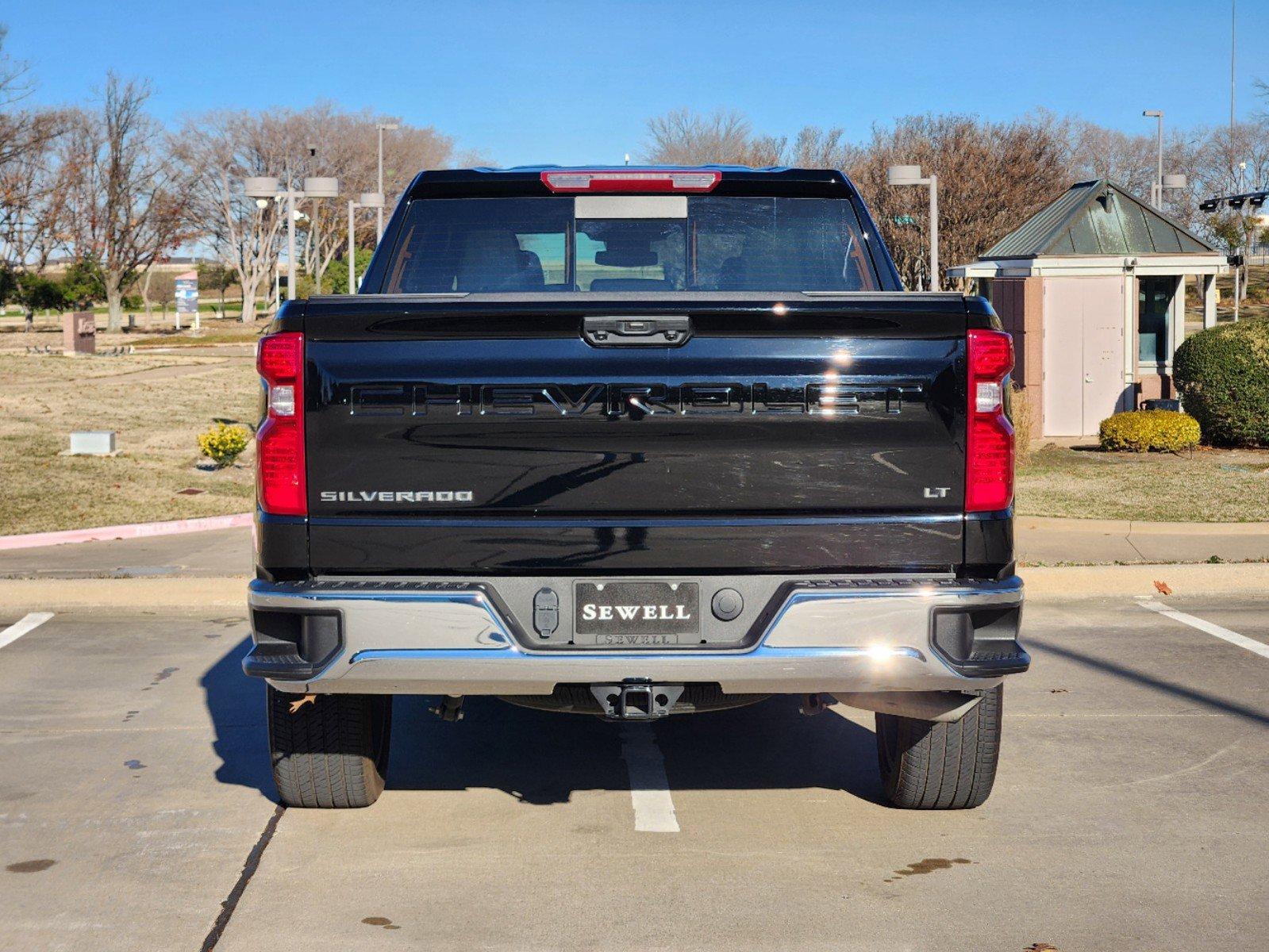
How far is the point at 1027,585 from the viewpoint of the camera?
32.4ft

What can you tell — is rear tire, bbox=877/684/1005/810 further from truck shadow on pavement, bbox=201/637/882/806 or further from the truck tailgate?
the truck tailgate

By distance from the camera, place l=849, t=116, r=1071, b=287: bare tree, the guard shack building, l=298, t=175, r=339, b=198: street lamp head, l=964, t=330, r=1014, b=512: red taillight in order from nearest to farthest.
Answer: l=964, t=330, r=1014, b=512: red taillight, the guard shack building, l=298, t=175, r=339, b=198: street lamp head, l=849, t=116, r=1071, b=287: bare tree

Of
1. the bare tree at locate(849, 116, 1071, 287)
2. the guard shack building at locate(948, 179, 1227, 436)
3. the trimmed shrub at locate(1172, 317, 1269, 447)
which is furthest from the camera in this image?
the bare tree at locate(849, 116, 1071, 287)

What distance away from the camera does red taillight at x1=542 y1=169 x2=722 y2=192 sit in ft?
18.1

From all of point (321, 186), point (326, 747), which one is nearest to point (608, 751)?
point (326, 747)

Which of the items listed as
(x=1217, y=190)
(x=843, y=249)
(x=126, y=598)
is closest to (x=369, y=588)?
(x=843, y=249)

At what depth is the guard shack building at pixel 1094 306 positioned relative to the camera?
19109 mm

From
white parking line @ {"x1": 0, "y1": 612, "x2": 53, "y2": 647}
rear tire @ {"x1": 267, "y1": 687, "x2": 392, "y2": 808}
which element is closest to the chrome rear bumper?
rear tire @ {"x1": 267, "y1": 687, "x2": 392, "y2": 808}

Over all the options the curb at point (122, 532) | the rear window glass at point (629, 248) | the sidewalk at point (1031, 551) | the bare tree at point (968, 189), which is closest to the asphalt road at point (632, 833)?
the rear window glass at point (629, 248)

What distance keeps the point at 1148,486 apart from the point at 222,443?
30.1ft

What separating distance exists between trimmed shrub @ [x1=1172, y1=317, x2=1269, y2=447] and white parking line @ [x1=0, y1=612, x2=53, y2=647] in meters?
13.4

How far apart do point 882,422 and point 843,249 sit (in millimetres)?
1484

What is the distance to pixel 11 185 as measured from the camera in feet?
181

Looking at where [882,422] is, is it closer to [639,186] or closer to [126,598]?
[639,186]
